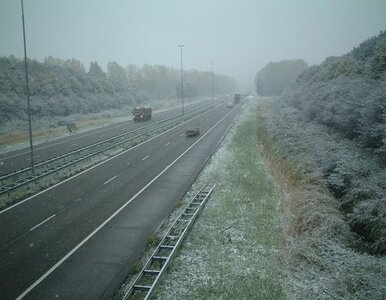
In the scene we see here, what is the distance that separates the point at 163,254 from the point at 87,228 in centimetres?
460

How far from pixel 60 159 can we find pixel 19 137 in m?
18.1

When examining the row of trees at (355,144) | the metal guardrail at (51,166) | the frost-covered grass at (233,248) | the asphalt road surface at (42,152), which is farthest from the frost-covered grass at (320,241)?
the asphalt road surface at (42,152)

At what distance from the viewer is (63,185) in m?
23.4

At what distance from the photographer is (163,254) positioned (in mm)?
13703

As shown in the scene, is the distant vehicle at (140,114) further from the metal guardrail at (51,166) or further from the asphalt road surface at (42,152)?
the metal guardrail at (51,166)

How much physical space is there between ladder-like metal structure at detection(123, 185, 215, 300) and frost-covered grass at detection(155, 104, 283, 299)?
342mm

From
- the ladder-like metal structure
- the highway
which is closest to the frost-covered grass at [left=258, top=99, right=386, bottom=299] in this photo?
the ladder-like metal structure

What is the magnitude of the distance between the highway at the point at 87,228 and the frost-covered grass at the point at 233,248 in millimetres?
2014

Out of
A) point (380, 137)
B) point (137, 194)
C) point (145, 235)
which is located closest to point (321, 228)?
point (145, 235)

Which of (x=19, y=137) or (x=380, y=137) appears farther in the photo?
(x=19, y=137)

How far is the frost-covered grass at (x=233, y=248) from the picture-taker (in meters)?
11.2

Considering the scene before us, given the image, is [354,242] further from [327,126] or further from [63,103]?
[63,103]

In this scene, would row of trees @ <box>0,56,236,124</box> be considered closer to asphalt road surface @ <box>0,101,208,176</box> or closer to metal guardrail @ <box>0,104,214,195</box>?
asphalt road surface @ <box>0,101,208,176</box>

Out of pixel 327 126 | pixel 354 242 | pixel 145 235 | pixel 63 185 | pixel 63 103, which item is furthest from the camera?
pixel 63 103
